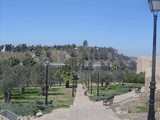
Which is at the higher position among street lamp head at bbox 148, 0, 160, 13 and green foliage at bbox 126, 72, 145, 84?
A: street lamp head at bbox 148, 0, 160, 13

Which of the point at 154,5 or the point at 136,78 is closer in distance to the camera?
the point at 154,5

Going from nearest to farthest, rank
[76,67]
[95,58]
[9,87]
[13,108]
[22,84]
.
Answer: [13,108] → [9,87] → [22,84] → [76,67] → [95,58]

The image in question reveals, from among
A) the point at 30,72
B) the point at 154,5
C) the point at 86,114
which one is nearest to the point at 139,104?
Result: the point at 86,114

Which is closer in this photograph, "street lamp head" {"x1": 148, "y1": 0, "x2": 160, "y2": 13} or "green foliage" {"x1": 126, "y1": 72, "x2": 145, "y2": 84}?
"street lamp head" {"x1": 148, "y1": 0, "x2": 160, "y2": 13}

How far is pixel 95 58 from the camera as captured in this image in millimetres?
193875

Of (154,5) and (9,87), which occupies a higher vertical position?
(154,5)

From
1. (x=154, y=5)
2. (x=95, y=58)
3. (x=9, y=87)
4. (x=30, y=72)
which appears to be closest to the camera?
(x=154, y=5)

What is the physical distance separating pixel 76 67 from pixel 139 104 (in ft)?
321

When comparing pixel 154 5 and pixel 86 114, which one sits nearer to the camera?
pixel 154 5

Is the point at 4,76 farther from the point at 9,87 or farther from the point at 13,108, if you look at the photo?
the point at 13,108

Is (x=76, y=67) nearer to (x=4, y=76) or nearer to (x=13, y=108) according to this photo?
(x=4, y=76)

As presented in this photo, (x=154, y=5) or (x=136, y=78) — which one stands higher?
(x=154, y=5)

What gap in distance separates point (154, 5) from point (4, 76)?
37.5m

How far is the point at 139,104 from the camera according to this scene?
27.8 meters
